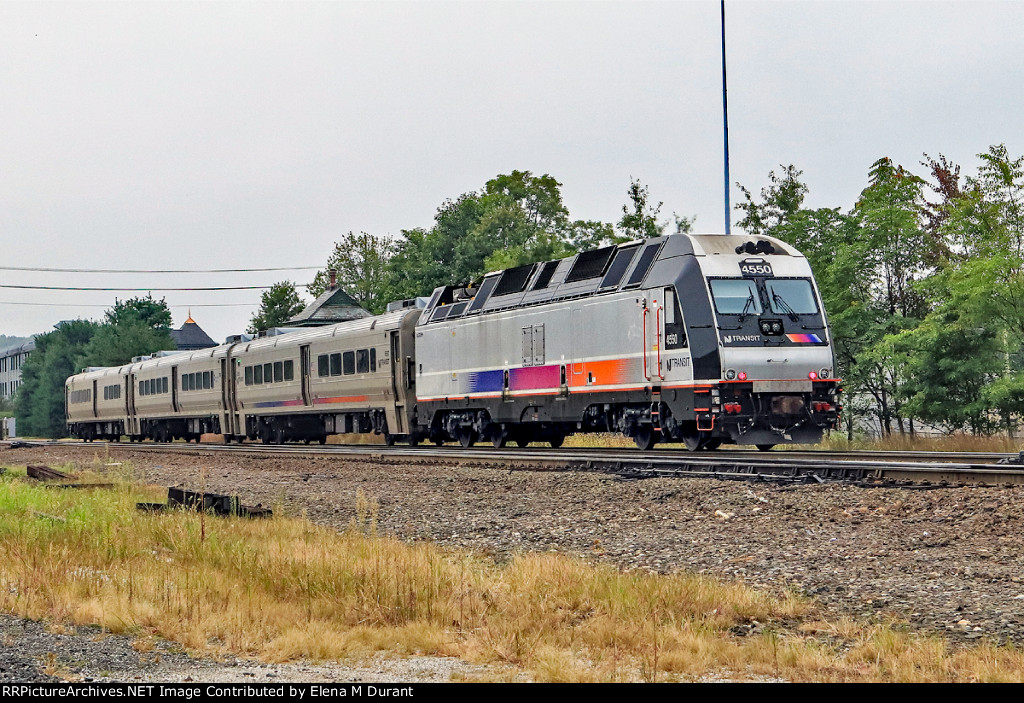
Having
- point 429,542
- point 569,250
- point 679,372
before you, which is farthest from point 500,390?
point 569,250

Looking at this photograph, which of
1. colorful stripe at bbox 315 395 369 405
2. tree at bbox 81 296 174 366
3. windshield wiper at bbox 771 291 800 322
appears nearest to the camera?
windshield wiper at bbox 771 291 800 322

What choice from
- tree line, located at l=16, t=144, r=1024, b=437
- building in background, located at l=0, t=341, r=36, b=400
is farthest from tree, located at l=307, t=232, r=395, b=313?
building in background, located at l=0, t=341, r=36, b=400

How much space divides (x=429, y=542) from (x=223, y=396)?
103 feet

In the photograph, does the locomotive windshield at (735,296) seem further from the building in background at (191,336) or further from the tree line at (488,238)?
the building in background at (191,336)

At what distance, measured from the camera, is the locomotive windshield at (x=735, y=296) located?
18.6 meters

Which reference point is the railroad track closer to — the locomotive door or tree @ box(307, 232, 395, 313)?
the locomotive door

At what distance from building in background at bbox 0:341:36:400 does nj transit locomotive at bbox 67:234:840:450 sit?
142 meters

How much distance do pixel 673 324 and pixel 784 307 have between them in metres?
1.89

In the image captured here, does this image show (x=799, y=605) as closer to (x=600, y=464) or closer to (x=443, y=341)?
(x=600, y=464)

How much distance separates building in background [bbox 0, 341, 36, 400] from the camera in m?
162

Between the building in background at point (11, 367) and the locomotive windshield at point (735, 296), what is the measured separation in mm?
156347

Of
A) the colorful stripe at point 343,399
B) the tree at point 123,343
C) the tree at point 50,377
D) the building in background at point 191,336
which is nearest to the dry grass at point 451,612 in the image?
the colorful stripe at point 343,399

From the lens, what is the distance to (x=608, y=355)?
20.6 meters

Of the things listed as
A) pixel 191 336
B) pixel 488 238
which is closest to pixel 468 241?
pixel 488 238
